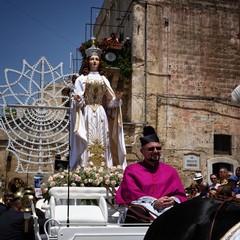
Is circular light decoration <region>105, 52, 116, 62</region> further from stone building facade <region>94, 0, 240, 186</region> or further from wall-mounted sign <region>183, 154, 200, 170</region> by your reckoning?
wall-mounted sign <region>183, 154, 200, 170</region>

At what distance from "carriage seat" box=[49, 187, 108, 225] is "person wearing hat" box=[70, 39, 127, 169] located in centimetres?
179

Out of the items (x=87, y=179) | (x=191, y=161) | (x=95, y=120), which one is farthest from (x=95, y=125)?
(x=191, y=161)

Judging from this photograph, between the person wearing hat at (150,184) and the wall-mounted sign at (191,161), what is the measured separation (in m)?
16.2

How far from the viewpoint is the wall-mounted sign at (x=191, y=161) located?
21.6m

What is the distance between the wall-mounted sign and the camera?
2162 centimetres

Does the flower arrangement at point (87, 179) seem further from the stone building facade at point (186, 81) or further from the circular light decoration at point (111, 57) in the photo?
the circular light decoration at point (111, 57)

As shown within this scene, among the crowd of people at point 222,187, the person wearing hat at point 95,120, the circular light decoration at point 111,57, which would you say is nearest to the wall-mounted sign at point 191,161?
the circular light decoration at point 111,57

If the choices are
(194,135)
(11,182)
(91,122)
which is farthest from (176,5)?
(91,122)

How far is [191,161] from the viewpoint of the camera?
2173cm

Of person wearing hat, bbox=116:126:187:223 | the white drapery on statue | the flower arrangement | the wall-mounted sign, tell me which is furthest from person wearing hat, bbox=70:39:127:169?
the wall-mounted sign

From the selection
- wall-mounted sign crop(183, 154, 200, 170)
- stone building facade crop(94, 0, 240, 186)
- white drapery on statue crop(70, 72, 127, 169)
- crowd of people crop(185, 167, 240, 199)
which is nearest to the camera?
crowd of people crop(185, 167, 240, 199)

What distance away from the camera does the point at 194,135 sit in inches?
866

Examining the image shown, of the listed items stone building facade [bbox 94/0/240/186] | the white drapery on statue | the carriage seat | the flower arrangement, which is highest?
stone building facade [bbox 94/0/240/186]

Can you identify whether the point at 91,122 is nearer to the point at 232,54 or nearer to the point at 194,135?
the point at 194,135
